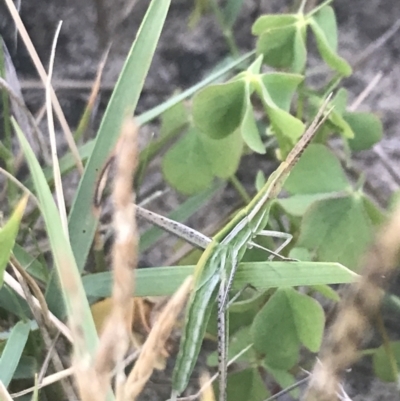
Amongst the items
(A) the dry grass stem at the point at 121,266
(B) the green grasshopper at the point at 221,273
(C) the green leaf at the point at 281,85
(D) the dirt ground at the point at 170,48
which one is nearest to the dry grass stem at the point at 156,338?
(A) the dry grass stem at the point at 121,266

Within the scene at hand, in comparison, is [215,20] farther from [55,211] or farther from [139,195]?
[55,211]

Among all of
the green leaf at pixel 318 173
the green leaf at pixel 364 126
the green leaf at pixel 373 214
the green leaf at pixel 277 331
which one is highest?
the green leaf at pixel 364 126

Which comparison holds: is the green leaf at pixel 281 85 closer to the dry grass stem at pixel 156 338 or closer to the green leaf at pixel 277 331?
the green leaf at pixel 277 331

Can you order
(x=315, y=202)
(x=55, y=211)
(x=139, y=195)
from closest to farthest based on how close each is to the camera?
(x=55, y=211)
(x=315, y=202)
(x=139, y=195)

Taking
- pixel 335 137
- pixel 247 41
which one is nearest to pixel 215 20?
pixel 247 41

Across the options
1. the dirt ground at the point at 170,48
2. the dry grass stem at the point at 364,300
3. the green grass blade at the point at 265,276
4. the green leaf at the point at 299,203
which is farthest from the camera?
the dirt ground at the point at 170,48

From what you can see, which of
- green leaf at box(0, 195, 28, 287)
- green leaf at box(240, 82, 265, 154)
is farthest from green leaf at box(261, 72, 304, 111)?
green leaf at box(0, 195, 28, 287)
